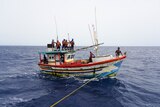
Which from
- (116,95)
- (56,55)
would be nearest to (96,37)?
(56,55)

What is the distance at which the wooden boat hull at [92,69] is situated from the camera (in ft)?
53.5

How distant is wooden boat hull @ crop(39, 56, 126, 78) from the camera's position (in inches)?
642

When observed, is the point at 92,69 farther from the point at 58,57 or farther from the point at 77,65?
the point at 58,57

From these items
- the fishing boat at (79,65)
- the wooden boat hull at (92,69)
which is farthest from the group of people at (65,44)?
the wooden boat hull at (92,69)

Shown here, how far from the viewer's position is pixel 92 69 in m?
16.7

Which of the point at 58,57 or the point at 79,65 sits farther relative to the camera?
the point at 58,57

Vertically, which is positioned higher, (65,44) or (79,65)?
(65,44)

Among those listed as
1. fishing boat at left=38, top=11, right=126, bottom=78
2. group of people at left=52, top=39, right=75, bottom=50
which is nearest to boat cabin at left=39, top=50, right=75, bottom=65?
fishing boat at left=38, top=11, right=126, bottom=78

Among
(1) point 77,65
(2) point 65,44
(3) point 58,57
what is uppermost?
(2) point 65,44

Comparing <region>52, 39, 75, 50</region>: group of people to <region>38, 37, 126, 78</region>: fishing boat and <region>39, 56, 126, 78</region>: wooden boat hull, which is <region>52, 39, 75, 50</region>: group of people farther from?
<region>39, 56, 126, 78</region>: wooden boat hull

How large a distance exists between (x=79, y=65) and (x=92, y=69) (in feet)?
4.83

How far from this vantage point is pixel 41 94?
13133mm

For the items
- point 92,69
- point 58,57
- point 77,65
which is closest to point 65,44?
point 58,57

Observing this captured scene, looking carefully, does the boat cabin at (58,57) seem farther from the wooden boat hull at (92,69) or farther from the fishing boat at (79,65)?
the wooden boat hull at (92,69)
